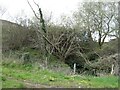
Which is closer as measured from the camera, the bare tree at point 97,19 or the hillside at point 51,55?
the hillside at point 51,55

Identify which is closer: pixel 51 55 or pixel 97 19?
pixel 51 55

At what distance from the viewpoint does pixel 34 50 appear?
14.9 m

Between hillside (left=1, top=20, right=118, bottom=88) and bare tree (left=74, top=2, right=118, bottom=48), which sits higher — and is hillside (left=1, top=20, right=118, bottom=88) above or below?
below

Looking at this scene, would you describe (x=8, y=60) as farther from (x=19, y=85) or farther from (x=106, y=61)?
(x=106, y=61)

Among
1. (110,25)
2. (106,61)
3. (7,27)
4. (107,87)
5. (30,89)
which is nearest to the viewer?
(30,89)

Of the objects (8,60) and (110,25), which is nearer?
(8,60)

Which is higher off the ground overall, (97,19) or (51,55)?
(97,19)

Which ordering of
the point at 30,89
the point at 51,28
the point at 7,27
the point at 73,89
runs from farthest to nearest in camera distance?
the point at 51,28 → the point at 7,27 → the point at 73,89 → the point at 30,89

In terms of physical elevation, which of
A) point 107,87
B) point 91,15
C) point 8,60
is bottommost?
point 107,87

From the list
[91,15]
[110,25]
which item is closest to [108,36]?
[110,25]

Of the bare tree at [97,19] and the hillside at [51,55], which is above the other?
the bare tree at [97,19]

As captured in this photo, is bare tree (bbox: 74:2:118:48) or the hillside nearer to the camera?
the hillside

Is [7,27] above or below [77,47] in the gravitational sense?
above

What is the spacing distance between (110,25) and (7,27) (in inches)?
260
